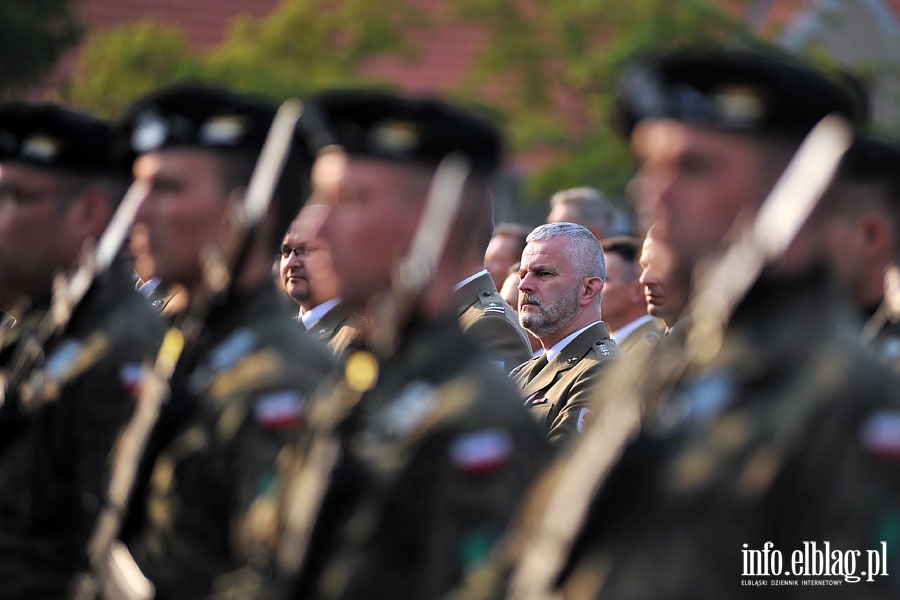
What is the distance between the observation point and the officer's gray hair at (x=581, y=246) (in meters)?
7.60

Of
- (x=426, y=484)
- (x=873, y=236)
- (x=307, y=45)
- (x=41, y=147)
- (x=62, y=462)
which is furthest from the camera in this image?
(x=307, y=45)

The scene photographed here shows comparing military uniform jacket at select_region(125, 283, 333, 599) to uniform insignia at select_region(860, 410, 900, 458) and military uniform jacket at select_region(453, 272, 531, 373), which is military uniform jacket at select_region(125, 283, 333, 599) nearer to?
uniform insignia at select_region(860, 410, 900, 458)

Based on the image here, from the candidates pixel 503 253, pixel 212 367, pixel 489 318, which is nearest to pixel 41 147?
pixel 212 367

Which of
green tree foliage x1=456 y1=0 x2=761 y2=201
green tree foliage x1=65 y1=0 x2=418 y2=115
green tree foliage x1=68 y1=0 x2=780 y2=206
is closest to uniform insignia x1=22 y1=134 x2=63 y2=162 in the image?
green tree foliage x1=65 y1=0 x2=418 y2=115

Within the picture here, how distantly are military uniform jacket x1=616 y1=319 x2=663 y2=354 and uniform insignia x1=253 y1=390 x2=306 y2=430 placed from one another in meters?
3.83

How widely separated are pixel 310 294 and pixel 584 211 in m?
2.10

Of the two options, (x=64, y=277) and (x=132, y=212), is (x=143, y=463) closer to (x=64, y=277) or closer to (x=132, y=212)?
(x=132, y=212)

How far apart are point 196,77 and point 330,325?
906cm

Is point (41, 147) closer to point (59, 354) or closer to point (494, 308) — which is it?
point (59, 354)

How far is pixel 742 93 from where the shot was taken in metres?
Answer: 3.10

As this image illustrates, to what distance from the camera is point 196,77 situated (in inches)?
627

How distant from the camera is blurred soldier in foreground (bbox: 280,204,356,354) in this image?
22.0ft

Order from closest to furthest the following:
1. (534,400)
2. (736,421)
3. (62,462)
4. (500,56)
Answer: (736,421) → (62,462) → (534,400) → (500,56)

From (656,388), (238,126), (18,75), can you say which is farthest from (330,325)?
(18,75)
